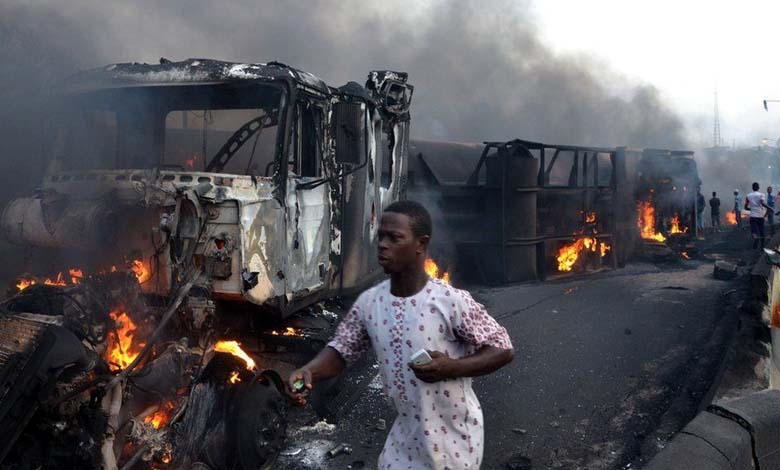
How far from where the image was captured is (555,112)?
26.8 metres

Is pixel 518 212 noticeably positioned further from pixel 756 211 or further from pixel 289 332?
pixel 756 211

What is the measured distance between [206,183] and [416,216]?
2426 millimetres

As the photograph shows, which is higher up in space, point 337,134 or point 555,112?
point 555,112

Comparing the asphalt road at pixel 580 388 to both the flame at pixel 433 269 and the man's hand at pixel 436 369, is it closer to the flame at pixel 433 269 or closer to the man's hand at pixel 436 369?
the flame at pixel 433 269

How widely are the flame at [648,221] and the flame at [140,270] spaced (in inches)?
534

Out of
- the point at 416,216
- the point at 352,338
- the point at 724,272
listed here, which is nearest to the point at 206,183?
the point at 352,338

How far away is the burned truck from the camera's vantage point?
341cm

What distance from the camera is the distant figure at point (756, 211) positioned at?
1510 cm

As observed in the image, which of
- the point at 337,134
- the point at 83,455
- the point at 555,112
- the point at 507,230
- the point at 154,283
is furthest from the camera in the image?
the point at 555,112

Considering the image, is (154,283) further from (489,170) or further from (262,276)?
(489,170)

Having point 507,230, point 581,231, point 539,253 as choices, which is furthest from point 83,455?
point 581,231

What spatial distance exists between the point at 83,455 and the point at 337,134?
292 cm

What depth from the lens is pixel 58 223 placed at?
4.50 meters

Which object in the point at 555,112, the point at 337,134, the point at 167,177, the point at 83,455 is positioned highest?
the point at 555,112
